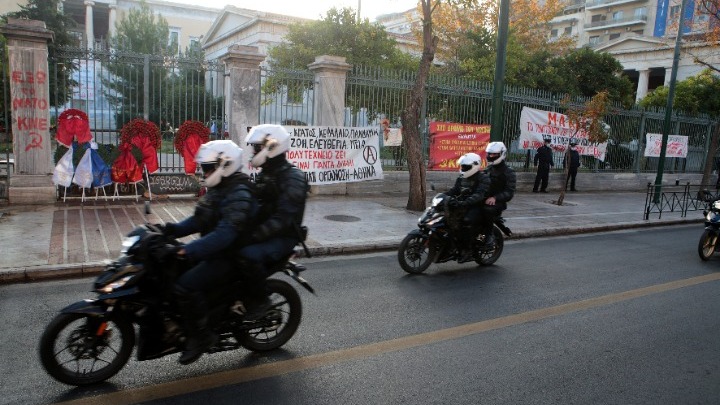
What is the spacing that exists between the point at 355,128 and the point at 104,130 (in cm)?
Result: 565

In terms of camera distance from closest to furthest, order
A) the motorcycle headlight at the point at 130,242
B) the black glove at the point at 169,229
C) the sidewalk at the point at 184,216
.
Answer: the motorcycle headlight at the point at 130,242 → the black glove at the point at 169,229 → the sidewalk at the point at 184,216

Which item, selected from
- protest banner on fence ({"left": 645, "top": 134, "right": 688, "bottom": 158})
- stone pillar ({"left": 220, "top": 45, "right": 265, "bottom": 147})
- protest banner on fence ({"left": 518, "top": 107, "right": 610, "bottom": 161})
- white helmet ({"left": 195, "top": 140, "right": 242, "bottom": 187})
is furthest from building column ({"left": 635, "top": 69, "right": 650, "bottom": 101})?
white helmet ({"left": 195, "top": 140, "right": 242, "bottom": 187})

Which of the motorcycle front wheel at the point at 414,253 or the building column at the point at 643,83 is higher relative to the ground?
the building column at the point at 643,83

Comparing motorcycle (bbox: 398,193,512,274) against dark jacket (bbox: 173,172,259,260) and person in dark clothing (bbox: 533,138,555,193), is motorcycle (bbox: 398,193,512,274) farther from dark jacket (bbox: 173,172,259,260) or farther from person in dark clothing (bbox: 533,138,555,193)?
person in dark clothing (bbox: 533,138,555,193)

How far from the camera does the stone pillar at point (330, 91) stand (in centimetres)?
1299

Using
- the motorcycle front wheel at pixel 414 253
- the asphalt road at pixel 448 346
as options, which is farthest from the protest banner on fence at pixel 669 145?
the motorcycle front wheel at pixel 414 253

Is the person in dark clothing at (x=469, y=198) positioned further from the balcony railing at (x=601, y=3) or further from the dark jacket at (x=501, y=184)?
the balcony railing at (x=601, y=3)

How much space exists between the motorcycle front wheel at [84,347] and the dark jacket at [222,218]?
2.46 feet

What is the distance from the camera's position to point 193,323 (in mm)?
3738

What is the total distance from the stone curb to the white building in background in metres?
36.0

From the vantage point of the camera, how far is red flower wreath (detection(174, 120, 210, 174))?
36.9 ft

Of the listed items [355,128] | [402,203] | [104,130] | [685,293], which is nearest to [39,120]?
[104,130]

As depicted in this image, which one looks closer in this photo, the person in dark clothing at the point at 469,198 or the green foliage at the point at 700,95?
the person in dark clothing at the point at 469,198

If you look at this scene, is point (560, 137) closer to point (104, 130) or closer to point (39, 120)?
point (104, 130)
